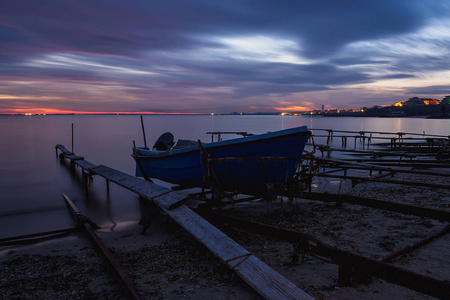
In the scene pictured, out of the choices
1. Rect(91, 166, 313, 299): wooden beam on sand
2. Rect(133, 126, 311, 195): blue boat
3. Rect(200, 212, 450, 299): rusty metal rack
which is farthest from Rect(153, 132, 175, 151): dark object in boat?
Rect(200, 212, 450, 299): rusty metal rack

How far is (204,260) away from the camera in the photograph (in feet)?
19.2

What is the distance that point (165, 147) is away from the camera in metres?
12.6

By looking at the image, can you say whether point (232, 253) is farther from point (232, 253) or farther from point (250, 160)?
→ point (250, 160)

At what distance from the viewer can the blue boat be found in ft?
26.0

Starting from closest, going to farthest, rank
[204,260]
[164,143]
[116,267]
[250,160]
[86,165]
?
[116,267]
[204,260]
[250,160]
[164,143]
[86,165]

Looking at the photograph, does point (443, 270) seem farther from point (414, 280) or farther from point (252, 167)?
point (252, 167)

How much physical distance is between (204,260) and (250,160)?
335cm

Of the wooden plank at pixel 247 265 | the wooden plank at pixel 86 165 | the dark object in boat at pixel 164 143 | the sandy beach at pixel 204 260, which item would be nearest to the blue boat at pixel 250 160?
the sandy beach at pixel 204 260

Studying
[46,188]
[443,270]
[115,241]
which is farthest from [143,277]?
[46,188]

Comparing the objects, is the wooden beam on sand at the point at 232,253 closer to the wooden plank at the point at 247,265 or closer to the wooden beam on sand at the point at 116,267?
the wooden plank at the point at 247,265

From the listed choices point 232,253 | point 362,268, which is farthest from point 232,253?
point 362,268

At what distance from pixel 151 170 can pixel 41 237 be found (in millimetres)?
4632

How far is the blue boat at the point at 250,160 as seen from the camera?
791cm

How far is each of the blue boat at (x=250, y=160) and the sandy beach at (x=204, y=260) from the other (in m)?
1.29
